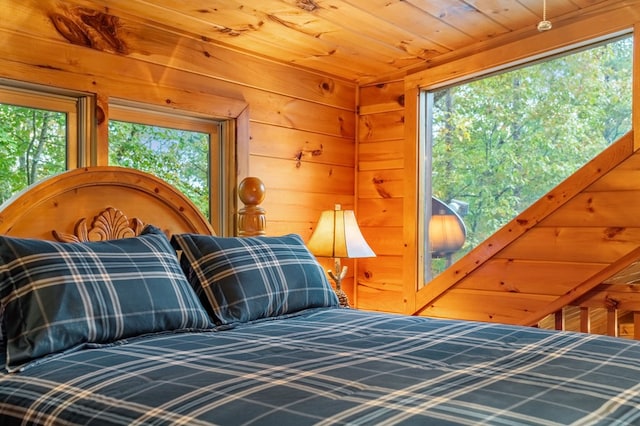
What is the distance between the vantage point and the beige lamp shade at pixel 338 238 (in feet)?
10.4

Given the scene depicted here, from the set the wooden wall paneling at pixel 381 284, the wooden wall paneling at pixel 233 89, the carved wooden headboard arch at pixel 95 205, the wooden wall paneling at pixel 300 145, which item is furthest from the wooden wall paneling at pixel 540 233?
the carved wooden headboard arch at pixel 95 205

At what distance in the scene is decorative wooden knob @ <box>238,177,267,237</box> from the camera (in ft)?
9.39

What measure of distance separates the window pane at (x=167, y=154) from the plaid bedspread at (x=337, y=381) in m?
1.17

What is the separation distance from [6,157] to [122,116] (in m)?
0.53

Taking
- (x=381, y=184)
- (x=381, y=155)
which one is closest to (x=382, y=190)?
(x=381, y=184)

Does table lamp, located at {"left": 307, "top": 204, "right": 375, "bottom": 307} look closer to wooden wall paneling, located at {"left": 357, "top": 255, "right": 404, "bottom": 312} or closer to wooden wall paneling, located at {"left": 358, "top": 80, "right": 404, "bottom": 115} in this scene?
wooden wall paneling, located at {"left": 357, "top": 255, "right": 404, "bottom": 312}

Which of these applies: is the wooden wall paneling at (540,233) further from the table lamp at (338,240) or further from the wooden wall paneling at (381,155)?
the wooden wall paneling at (381,155)

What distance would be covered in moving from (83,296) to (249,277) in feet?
2.04

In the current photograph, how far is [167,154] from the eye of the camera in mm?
2959

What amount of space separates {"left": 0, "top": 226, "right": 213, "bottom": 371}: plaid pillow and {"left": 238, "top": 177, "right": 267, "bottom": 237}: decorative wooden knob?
846 millimetres

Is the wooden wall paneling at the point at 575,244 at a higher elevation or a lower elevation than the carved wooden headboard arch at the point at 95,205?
lower

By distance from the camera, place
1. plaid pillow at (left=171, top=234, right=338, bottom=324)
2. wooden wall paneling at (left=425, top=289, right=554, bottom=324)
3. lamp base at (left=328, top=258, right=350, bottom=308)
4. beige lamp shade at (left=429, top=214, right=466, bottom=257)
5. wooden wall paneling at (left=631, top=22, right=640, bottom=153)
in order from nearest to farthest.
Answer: plaid pillow at (left=171, top=234, right=338, bottom=324), wooden wall paneling at (left=631, top=22, right=640, bottom=153), lamp base at (left=328, top=258, right=350, bottom=308), wooden wall paneling at (left=425, top=289, right=554, bottom=324), beige lamp shade at (left=429, top=214, right=466, bottom=257)

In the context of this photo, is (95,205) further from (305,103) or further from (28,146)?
(305,103)

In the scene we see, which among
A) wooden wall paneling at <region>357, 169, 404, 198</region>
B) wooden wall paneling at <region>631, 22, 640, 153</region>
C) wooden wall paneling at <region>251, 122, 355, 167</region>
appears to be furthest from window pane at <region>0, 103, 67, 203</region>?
wooden wall paneling at <region>631, 22, 640, 153</region>
